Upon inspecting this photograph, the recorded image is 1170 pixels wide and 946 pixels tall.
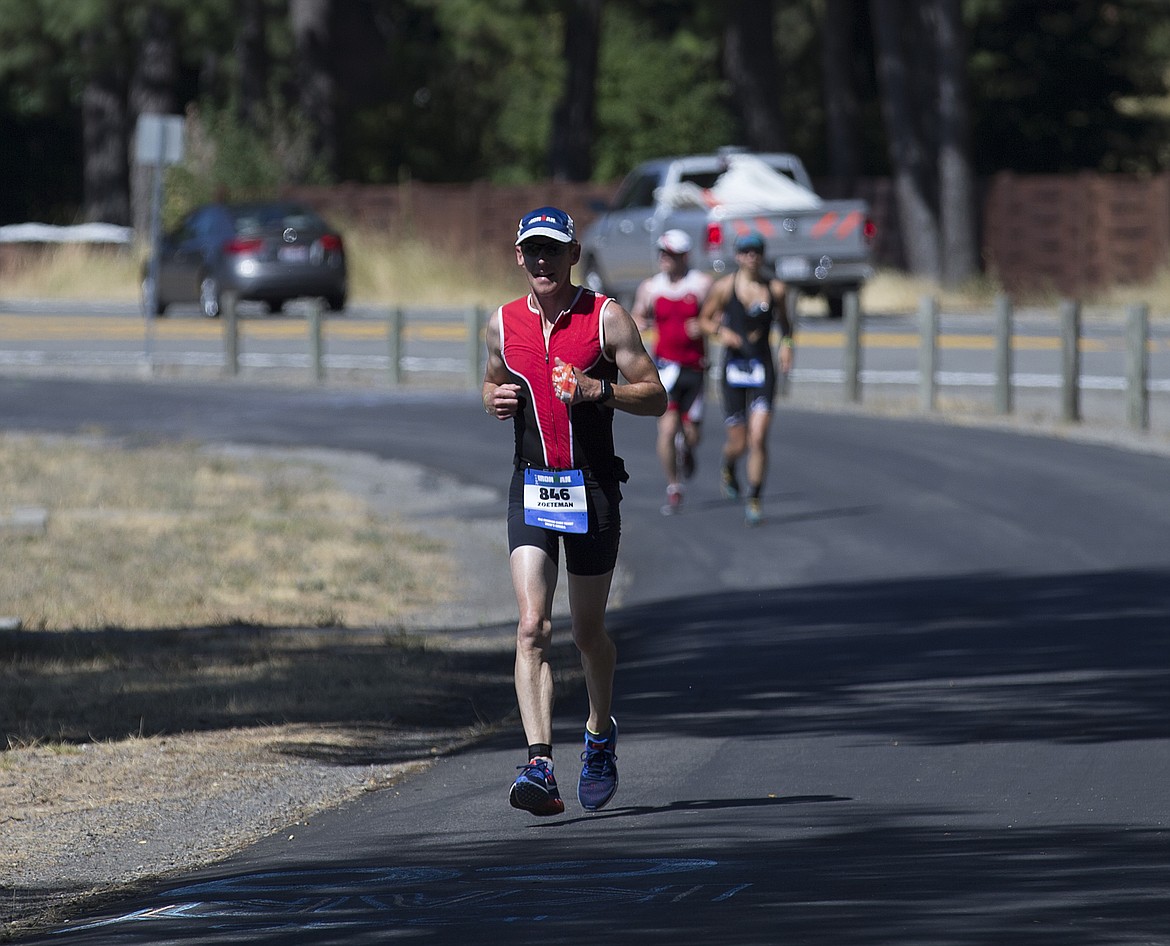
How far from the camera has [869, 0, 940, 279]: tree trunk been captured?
39906 millimetres

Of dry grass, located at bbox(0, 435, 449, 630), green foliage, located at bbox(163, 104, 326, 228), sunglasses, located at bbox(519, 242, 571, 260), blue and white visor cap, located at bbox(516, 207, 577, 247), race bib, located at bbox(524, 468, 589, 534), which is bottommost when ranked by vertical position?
dry grass, located at bbox(0, 435, 449, 630)

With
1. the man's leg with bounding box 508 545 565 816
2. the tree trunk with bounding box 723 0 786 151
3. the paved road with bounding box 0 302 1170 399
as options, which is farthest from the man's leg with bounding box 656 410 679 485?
the tree trunk with bounding box 723 0 786 151

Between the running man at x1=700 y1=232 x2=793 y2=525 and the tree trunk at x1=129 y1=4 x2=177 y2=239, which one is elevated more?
the tree trunk at x1=129 y1=4 x2=177 y2=239

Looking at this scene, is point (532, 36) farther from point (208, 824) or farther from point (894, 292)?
point (208, 824)

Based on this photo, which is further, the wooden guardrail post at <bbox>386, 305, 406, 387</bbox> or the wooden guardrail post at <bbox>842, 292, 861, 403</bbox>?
the wooden guardrail post at <bbox>386, 305, 406, 387</bbox>

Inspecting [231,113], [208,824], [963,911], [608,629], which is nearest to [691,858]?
[963,911]

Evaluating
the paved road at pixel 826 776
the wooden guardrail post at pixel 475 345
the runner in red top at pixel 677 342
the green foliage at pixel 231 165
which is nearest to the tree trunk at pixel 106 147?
the green foliage at pixel 231 165

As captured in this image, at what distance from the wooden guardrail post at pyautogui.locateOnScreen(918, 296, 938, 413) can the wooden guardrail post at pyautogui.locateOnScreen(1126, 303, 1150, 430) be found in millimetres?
2485

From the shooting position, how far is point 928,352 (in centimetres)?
2323

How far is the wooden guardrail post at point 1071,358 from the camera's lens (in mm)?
21312

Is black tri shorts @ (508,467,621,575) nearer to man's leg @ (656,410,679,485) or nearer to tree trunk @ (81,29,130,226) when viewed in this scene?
man's leg @ (656,410,679,485)

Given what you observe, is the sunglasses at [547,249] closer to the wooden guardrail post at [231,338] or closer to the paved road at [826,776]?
the paved road at [826,776]

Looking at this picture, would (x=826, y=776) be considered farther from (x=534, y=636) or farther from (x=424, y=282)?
(x=424, y=282)

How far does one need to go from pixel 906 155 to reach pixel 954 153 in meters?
1.19
